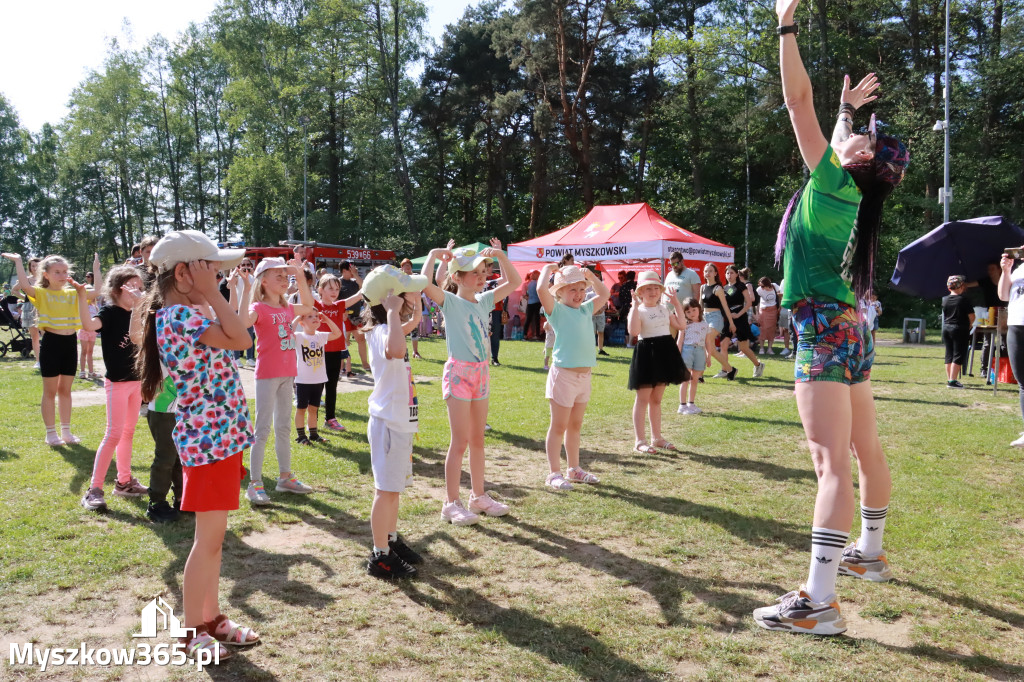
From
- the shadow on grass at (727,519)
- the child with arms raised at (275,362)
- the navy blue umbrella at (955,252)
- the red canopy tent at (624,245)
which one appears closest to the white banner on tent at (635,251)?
the red canopy tent at (624,245)

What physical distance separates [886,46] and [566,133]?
14.7 metres

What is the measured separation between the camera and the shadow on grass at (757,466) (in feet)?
21.0

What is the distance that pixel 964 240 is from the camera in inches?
530

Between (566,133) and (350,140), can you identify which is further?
(350,140)

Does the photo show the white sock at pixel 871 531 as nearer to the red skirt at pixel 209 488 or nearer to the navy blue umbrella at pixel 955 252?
the red skirt at pixel 209 488

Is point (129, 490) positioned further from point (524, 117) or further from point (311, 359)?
point (524, 117)

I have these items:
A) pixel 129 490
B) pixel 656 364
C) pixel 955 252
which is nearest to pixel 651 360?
pixel 656 364

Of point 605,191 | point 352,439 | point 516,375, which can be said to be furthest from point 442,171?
point 352,439

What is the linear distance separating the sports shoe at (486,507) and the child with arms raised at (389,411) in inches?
43.5

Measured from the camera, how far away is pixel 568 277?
604 centimetres

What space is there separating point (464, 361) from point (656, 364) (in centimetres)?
287

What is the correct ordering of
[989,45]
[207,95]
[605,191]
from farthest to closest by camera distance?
[207,95]
[605,191]
[989,45]

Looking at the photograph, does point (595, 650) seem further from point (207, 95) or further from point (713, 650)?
point (207, 95)

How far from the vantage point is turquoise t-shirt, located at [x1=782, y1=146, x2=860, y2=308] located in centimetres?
333
